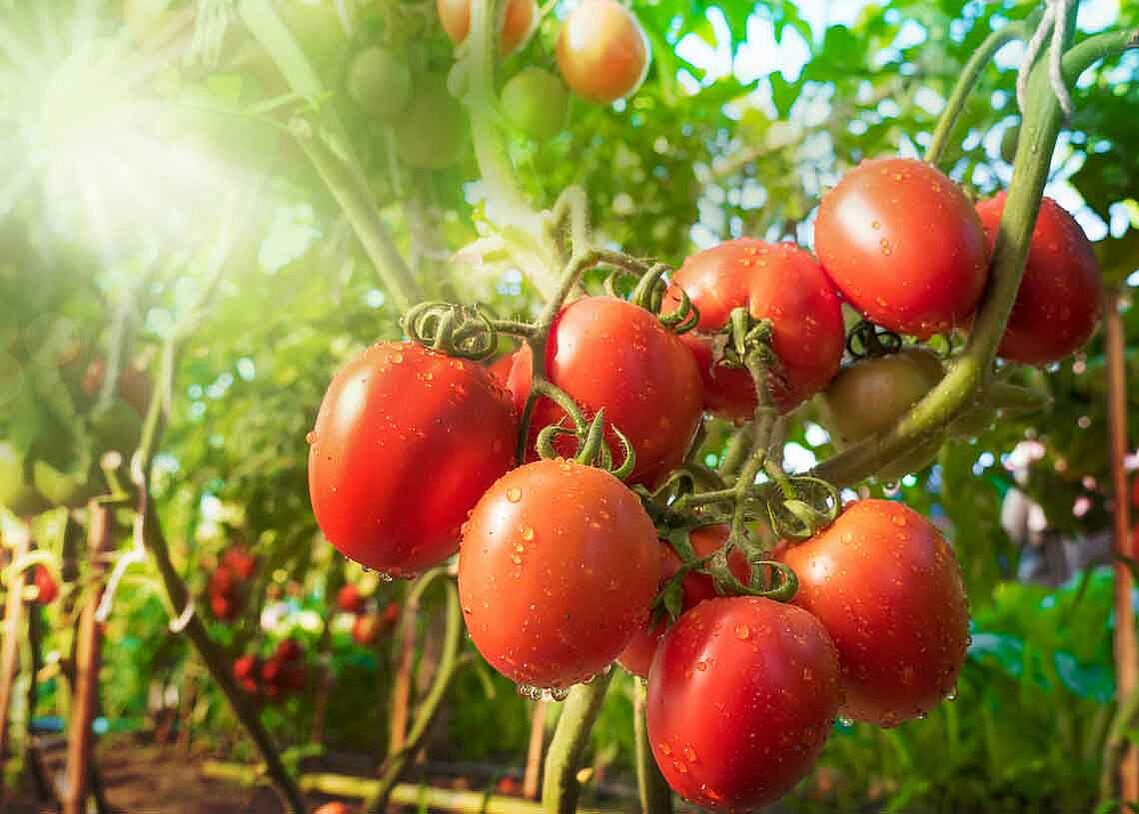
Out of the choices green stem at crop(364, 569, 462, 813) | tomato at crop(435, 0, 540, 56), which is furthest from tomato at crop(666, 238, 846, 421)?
green stem at crop(364, 569, 462, 813)

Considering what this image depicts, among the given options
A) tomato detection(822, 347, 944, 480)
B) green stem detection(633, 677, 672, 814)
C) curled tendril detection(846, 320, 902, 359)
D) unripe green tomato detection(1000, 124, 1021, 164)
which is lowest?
green stem detection(633, 677, 672, 814)

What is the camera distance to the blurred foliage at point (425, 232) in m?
0.91

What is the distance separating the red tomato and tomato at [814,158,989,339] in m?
0.16

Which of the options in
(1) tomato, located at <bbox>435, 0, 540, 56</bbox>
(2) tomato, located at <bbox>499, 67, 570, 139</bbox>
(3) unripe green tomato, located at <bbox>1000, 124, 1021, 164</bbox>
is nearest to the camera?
(3) unripe green tomato, located at <bbox>1000, 124, 1021, 164</bbox>

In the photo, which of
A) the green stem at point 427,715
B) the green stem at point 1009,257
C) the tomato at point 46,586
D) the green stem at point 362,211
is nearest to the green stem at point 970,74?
the green stem at point 1009,257

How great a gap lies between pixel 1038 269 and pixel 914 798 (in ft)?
7.05

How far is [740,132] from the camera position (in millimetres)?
2010

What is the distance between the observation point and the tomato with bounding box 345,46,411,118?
876 millimetres

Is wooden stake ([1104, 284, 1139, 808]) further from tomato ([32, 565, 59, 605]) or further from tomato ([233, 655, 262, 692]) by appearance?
tomato ([233, 655, 262, 692])

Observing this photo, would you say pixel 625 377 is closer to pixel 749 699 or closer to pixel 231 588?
pixel 749 699

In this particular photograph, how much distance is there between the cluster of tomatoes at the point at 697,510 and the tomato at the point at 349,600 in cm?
242

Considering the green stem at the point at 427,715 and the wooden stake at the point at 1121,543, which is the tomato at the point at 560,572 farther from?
the wooden stake at the point at 1121,543

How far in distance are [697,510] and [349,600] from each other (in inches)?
97.9

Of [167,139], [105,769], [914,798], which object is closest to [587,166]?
[167,139]
